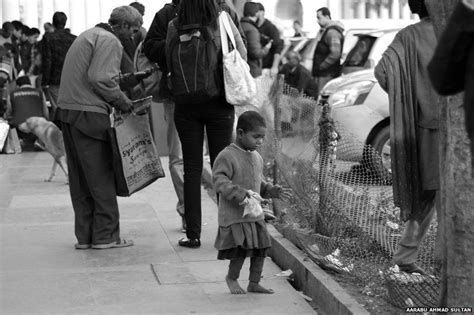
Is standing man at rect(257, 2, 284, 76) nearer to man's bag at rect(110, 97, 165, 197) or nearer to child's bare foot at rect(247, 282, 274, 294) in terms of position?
man's bag at rect(110, 97, 165, 197)

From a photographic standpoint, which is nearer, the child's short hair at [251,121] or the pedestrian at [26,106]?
the child's short hair at [251,121]

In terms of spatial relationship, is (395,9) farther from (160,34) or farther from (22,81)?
(160,34)

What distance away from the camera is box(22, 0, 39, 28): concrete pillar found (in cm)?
2303

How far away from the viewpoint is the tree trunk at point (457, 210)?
14.1ft

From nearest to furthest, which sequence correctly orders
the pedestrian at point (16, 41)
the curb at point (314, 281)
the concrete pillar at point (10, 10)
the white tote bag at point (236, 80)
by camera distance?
the curb at point (314, 281), the white tote bag at point (236, 80), the pedestrian at point (16, 41), the concrete pillar at point (10, 10)

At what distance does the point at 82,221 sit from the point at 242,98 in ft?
5.34

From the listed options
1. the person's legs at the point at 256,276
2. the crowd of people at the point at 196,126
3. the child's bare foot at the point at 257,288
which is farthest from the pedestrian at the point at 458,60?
the child's bare foot at the point at 257,288

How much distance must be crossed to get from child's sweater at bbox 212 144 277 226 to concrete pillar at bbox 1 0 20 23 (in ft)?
56.7

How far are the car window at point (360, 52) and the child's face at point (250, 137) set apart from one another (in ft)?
34.4

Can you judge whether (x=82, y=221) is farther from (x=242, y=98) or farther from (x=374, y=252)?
(x=374, y=252)

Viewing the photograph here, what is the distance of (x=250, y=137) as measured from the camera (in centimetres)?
640

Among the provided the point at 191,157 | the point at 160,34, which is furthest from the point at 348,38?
the point at 191,157

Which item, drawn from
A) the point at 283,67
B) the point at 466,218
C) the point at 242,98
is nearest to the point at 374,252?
the point at 242,98

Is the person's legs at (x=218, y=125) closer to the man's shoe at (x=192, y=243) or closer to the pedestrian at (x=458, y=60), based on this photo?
the man's shoe at (x=192, y=243)
